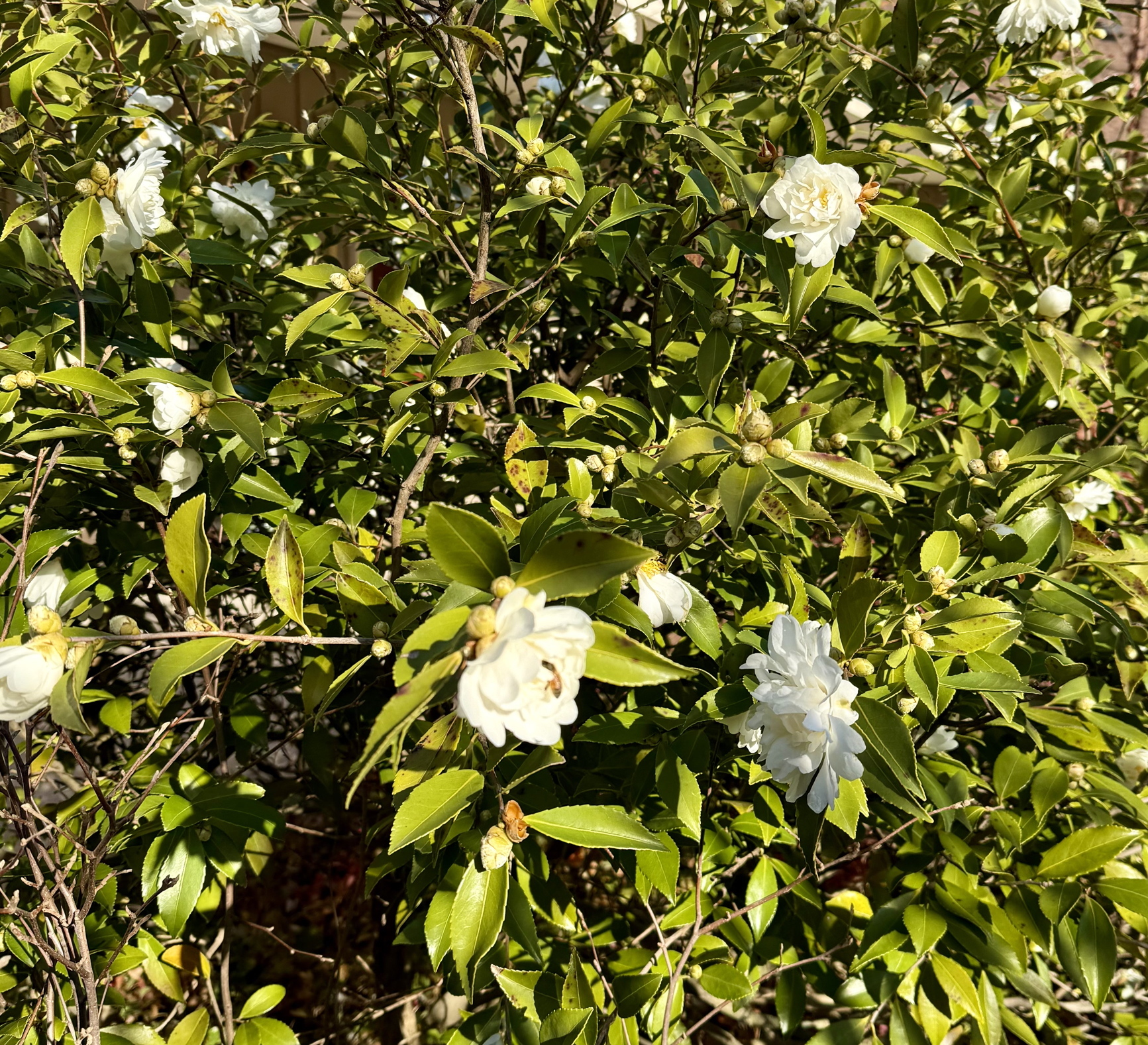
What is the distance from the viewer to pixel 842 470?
0.91 metres

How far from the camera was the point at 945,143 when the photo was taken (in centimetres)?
132

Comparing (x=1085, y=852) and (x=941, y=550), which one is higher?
(x=941, y=550)

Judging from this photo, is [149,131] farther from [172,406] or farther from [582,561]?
[582,561]

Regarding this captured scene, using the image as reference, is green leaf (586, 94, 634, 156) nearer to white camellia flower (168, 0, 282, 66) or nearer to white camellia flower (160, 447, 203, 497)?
white camellia flower (168, 0, 282, 66)

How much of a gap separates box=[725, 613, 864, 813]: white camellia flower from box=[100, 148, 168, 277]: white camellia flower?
3.50ft

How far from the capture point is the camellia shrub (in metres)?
0.94

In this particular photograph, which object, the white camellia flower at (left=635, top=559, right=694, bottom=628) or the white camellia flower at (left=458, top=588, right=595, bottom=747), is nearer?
the white camellia flower at (left=458, top=588, right=595, bottom=747)

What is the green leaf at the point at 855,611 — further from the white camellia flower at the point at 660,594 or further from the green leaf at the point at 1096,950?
the green leaf at the point at 1096,950

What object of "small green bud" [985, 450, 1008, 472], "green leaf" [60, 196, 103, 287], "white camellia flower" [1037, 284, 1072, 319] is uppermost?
"green leaf" [60, 196, 103, 287]

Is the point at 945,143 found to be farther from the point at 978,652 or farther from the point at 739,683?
the point at 739,683

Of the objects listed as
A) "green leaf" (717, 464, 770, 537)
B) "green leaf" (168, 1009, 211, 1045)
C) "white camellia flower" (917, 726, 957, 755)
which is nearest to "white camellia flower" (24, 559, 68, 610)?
"green leaf" (168, 1009, 211, 1045)

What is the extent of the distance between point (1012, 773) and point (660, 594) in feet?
2.55

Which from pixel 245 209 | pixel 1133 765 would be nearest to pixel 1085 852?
pixel 1133 765

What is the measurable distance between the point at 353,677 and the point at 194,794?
1.14 ft
